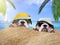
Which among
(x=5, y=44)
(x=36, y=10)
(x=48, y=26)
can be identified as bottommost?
(x=5, y=44)

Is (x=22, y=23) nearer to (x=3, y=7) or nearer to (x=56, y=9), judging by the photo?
(x=3, y=7)

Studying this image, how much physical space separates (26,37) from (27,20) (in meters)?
0.22

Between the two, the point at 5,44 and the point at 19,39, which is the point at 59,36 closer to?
the point at 19,39

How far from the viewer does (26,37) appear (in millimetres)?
2055

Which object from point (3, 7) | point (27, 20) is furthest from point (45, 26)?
point (3, 7)

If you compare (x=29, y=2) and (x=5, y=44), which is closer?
(x=5, y=44)

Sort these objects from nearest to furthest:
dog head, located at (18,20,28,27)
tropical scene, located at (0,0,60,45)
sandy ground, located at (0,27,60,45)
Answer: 1. sandy ground, located at (0,27,60,45)
2. tropical scene, located at (0,0,60,45)
3. dog head, located at (18,20,28,27)

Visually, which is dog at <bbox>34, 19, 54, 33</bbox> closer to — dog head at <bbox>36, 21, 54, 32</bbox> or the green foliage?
dog head at <bbox>36, 21, 54, 32</bbox>

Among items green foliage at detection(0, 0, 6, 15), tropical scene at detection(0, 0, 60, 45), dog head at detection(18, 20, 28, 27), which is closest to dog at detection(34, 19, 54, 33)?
tropical scene at detection(0, 0, 60, 45)

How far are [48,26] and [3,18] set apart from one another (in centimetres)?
53

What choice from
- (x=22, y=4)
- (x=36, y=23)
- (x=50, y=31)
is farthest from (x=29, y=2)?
(x=50, y=31)

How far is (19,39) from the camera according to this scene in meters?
2.04

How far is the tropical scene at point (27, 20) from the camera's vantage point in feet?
6.73

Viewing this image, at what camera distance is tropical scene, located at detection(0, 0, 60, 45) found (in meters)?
2.05
